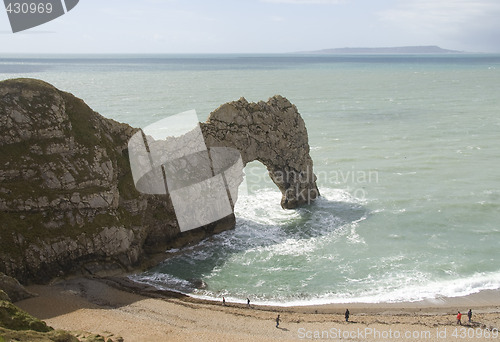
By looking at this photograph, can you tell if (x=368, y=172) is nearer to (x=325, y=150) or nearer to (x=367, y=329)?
(x=325, y=150)

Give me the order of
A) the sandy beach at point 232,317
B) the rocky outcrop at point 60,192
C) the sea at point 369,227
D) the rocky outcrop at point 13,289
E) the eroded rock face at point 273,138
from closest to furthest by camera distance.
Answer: the sandy beach at point 232,317 → the rocky outcrop at point 13,289 → the rocky outcrop at point 60,192 → the sea at point 369,227 → the eroded rock face at point 273,138

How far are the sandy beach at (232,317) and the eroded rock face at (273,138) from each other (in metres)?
16.5

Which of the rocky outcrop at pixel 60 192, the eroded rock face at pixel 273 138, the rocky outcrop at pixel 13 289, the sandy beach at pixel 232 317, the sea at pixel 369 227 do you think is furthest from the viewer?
the eroded rock face at pixel 273 138

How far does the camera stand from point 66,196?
3506 cm

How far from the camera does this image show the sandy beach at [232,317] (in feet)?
95.3

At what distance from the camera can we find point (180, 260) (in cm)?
3922

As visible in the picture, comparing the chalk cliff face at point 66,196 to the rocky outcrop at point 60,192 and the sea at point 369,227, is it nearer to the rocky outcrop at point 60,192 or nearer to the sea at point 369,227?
the rocky outcrop at point 60,192

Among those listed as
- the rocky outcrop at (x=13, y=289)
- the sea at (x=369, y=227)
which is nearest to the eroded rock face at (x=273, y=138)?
the sea at (x=369, y=227)

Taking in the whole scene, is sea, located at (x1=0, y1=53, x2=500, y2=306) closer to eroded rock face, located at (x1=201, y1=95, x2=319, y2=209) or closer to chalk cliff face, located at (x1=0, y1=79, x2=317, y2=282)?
eroded rock face, located at (x1=201, y1=95, x2=319, y2=209)

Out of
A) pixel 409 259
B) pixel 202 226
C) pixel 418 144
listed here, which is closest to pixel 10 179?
pixel 202 226

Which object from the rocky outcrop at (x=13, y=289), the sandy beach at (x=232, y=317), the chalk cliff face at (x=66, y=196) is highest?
the chalk cliff face at (x=66, y=196)

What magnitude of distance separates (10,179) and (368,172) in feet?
147

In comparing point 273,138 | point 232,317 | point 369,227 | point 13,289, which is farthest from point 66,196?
point 369,227

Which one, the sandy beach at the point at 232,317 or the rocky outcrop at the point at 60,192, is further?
the rocky outcrop at the point at 60,192
